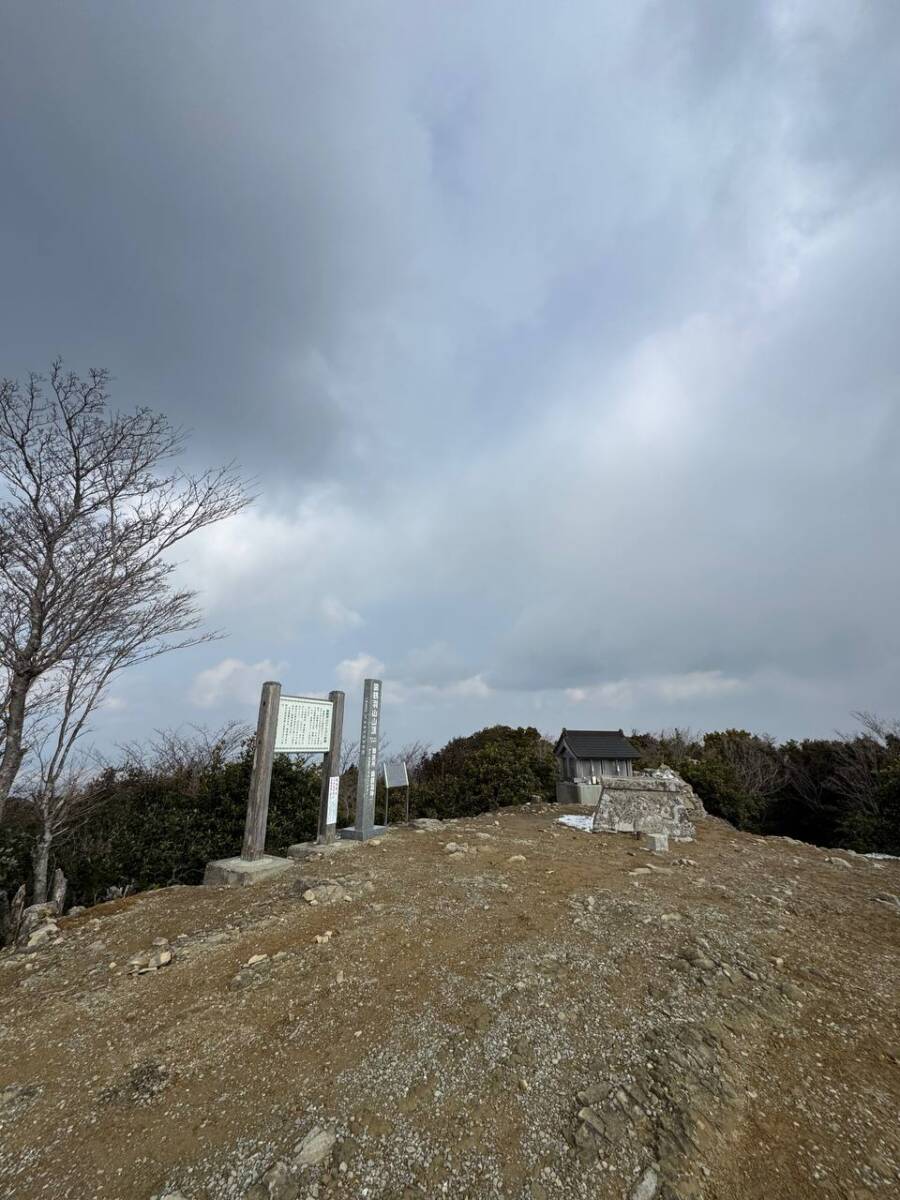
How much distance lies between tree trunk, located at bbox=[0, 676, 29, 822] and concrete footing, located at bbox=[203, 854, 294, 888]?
Answer: 94.2 inches

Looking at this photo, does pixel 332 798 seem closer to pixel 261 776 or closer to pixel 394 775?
pixel 261 776

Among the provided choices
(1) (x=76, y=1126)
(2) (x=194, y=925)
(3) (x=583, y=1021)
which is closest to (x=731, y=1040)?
(3) (x=583, y=1021)

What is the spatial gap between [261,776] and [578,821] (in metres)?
6.29

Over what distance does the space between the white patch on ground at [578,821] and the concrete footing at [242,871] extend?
5428 mm

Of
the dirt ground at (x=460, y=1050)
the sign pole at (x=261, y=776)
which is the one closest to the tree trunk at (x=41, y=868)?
the dirt ground at (x=460, y=1050)

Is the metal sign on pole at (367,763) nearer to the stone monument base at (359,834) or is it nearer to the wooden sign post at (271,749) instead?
the stone monument base at (359,834)

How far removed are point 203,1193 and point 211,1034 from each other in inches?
45.8

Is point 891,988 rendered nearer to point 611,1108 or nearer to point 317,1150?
point 611,1108

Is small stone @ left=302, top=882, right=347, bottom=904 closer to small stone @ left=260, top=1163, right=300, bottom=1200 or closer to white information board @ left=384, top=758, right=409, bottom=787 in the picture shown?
small stone @ left=260, top=1163, right=300, bottom=1200

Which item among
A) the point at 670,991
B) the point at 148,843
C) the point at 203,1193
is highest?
the point at 148,843

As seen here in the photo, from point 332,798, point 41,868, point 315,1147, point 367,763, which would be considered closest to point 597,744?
point 367,763

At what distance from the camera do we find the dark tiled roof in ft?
45.3

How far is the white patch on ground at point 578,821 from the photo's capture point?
9.58m

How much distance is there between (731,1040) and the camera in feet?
9.85
